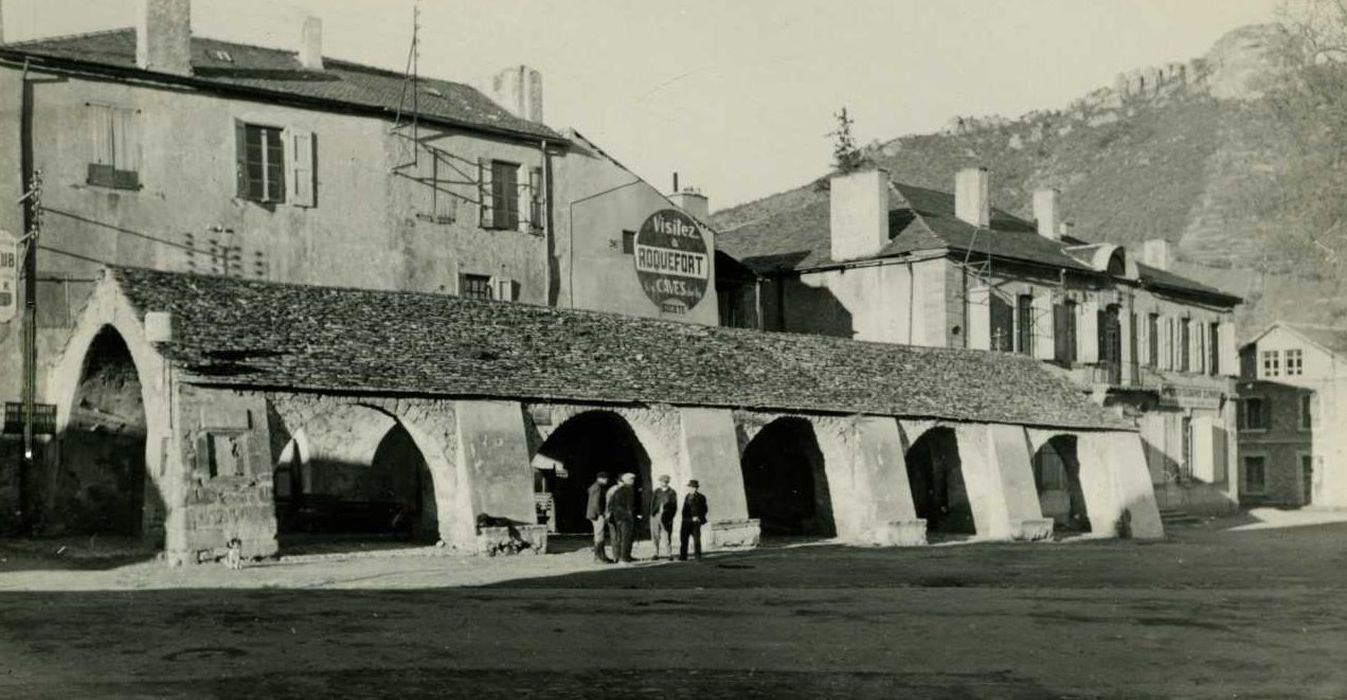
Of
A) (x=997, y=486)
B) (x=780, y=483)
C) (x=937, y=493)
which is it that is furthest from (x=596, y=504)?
(x=937, y=493)

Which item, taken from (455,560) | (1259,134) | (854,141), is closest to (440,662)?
(455,560)

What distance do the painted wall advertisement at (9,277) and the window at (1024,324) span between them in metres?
27.5

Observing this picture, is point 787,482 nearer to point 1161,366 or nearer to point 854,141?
point 1161,366

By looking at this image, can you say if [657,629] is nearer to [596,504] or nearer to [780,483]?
[596,504]

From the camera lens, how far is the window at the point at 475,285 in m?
34.8

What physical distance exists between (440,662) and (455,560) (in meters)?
11.2

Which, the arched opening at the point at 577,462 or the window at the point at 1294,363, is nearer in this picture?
the arched opening at the point at 577,462

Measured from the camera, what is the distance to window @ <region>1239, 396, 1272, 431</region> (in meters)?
59.4

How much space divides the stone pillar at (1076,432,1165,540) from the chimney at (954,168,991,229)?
11.6 m

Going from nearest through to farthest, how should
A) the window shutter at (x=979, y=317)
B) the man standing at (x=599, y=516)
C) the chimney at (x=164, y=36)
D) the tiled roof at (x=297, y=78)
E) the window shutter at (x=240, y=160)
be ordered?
1. the man standing at (x=599, y=516)
2. the tiled roof at (x=297, y=78)
3. the chimney at (x=164, y=36)
4. the window shutter at (x=240, y=160)
5. the window shutter at (x=979, y=317)

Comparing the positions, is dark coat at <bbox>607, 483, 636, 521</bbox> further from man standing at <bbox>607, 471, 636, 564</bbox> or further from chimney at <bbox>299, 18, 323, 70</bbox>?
chimney at <bbox>299, 18, 323, 70</bbox>

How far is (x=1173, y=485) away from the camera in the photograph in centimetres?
4631

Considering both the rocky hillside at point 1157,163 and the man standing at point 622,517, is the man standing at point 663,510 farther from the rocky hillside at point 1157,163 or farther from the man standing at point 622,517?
the rocky hillside at point 1157,163

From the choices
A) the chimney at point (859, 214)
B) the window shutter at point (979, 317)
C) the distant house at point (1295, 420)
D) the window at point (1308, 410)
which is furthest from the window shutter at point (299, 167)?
the window at point (1308, 410)
